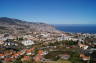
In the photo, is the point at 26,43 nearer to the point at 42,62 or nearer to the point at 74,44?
the point at 74,44

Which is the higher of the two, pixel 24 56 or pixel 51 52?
pixel 24 56

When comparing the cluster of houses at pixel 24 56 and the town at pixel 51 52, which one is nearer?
the town at pixel 51 52

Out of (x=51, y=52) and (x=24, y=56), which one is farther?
(x=51, y=52)

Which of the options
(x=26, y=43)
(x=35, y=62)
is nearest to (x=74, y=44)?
(x=26, y=43)

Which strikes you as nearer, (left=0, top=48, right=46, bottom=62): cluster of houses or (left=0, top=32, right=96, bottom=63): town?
(left=0, top=32, right=96, bottom=63): town

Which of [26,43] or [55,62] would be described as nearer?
[55,62]

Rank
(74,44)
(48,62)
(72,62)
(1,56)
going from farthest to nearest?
(74,44)
(1,56)
(48,62)
(72,62)

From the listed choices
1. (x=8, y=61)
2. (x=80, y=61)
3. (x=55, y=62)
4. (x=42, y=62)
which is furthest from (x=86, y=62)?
(x=8, y=61)

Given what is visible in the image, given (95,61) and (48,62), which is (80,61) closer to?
(95,61)

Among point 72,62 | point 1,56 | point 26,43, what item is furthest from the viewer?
point 26,43
